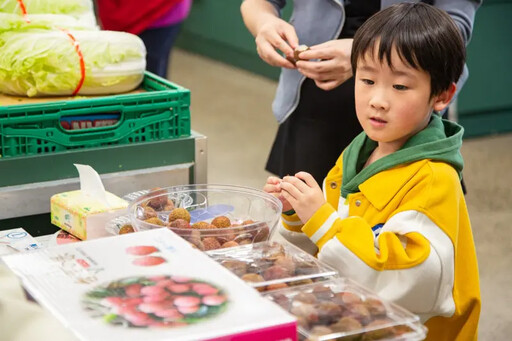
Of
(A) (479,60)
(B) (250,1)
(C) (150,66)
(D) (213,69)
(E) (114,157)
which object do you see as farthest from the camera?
(D) (213,69)

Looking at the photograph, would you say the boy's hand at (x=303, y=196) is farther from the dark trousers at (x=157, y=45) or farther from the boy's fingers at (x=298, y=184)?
the dark trousers at (x=157, y=45)

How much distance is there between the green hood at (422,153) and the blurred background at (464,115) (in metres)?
1.50

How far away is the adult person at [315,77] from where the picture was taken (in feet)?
6.38

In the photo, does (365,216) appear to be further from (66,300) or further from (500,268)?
(500,268)

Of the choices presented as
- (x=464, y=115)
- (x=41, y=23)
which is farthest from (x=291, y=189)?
(x=464, y=115)

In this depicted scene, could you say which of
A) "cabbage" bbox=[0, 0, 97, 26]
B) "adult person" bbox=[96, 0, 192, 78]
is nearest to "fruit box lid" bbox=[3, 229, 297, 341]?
"cabbage" bbox=[0, 0, 97, 26]

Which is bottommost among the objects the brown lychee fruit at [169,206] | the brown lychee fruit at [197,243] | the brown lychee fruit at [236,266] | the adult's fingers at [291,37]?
the brown lychee fruit at [169,206]

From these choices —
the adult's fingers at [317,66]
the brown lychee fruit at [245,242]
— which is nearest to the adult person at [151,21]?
the adult's fingers at [317,66]

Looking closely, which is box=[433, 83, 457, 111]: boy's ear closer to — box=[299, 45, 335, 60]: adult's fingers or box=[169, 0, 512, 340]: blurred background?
box=[299, 45, 335, 60]: adult's fingers

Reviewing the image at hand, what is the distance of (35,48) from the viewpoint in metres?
1.87

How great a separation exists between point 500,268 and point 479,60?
1.81m

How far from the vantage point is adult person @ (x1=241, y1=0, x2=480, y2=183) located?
76.5 inches

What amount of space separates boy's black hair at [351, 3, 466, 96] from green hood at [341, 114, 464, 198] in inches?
3.3

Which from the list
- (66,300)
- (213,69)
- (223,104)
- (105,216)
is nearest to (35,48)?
(105,216)
